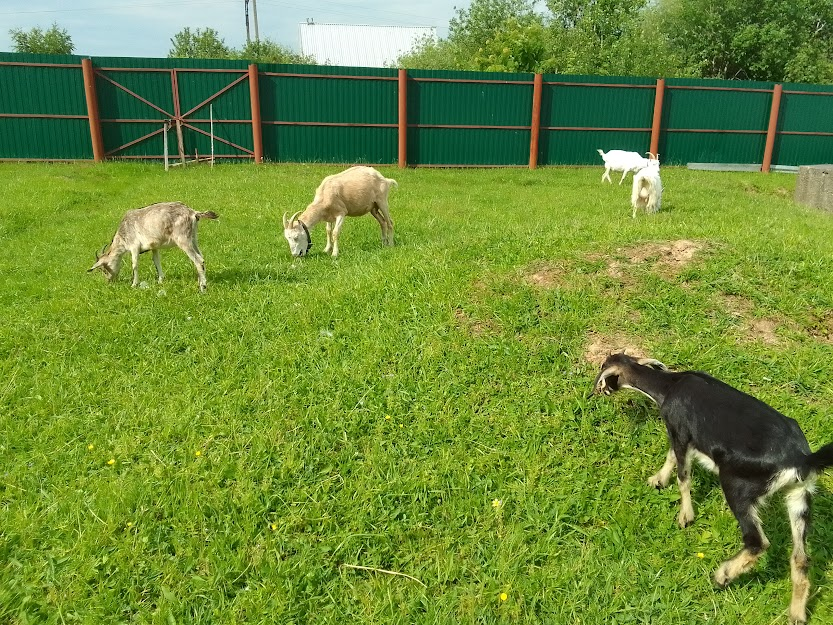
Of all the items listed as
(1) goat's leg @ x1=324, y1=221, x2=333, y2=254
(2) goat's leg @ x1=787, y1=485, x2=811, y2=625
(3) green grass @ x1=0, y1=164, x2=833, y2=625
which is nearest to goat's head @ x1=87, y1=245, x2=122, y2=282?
(3) green grass @ x1=0, y1=164, x2=833, y2=625

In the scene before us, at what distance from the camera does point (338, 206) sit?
8.63 metres

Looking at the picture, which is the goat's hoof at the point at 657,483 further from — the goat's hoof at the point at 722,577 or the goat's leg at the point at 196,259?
the goat's leg at the point at 196,259

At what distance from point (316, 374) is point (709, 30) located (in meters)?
35.8

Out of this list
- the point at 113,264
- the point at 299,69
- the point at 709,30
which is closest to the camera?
the point at 113,264

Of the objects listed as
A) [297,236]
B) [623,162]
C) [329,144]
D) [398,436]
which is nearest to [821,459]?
[398,436]

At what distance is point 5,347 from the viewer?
5.15 meters

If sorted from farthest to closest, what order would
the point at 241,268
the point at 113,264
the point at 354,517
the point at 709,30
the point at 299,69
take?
the point at 709,30, the point at 299,69, the point at 241,268, the point at 113,264, the point at 354,517

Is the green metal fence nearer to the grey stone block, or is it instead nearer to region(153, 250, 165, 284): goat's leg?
the grey stone block

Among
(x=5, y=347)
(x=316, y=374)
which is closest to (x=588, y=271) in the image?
(x=316, y=374)

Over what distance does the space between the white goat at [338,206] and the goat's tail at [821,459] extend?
6.41 metres

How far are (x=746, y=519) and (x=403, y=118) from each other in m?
16.0

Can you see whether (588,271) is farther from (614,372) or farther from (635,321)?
(614,372)

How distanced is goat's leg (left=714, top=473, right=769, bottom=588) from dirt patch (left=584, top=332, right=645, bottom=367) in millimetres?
1612

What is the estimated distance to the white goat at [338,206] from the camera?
8.12 meters
